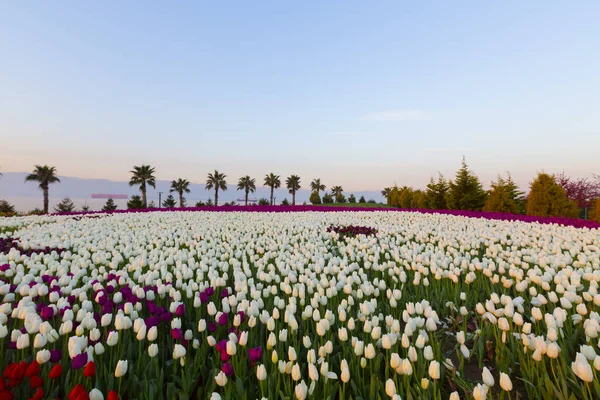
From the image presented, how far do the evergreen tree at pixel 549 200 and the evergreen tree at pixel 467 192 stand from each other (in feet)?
32.9

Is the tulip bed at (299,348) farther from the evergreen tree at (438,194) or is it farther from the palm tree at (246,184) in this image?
the palm tree at (246,184)

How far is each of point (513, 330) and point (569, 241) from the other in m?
7.50

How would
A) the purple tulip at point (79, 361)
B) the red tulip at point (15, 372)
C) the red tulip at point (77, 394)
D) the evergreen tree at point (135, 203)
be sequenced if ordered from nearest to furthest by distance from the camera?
the red tulip at point (77, 394)
the red tulip at point (15, 372)
the purple tulip at point (79, 361)
the evergreen tree at point (135, 203)

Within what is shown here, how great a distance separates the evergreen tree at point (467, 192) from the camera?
3588 cm

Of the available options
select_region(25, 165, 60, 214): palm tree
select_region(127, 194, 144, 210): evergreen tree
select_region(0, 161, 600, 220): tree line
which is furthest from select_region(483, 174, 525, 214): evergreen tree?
select_region(25, 165, 60, 214): palm tree

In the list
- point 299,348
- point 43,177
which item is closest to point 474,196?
point 299,348

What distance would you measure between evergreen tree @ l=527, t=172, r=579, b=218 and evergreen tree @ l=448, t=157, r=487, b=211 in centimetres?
1003

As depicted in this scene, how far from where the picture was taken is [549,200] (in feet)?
81.4

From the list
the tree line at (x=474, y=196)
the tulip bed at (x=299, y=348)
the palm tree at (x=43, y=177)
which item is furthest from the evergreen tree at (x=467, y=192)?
the palm tree at (x=43, y=177)

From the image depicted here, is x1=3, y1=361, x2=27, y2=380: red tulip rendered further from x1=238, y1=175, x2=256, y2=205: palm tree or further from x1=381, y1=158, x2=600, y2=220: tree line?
x1=238, y1=175, x2=256, y2=205: palm tree

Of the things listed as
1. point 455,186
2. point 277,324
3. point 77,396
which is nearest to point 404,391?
point 277,324

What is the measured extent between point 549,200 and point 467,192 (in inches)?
447

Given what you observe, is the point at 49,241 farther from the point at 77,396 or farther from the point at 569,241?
the point at 569,241

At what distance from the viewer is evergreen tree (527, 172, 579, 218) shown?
24414 millimetres
